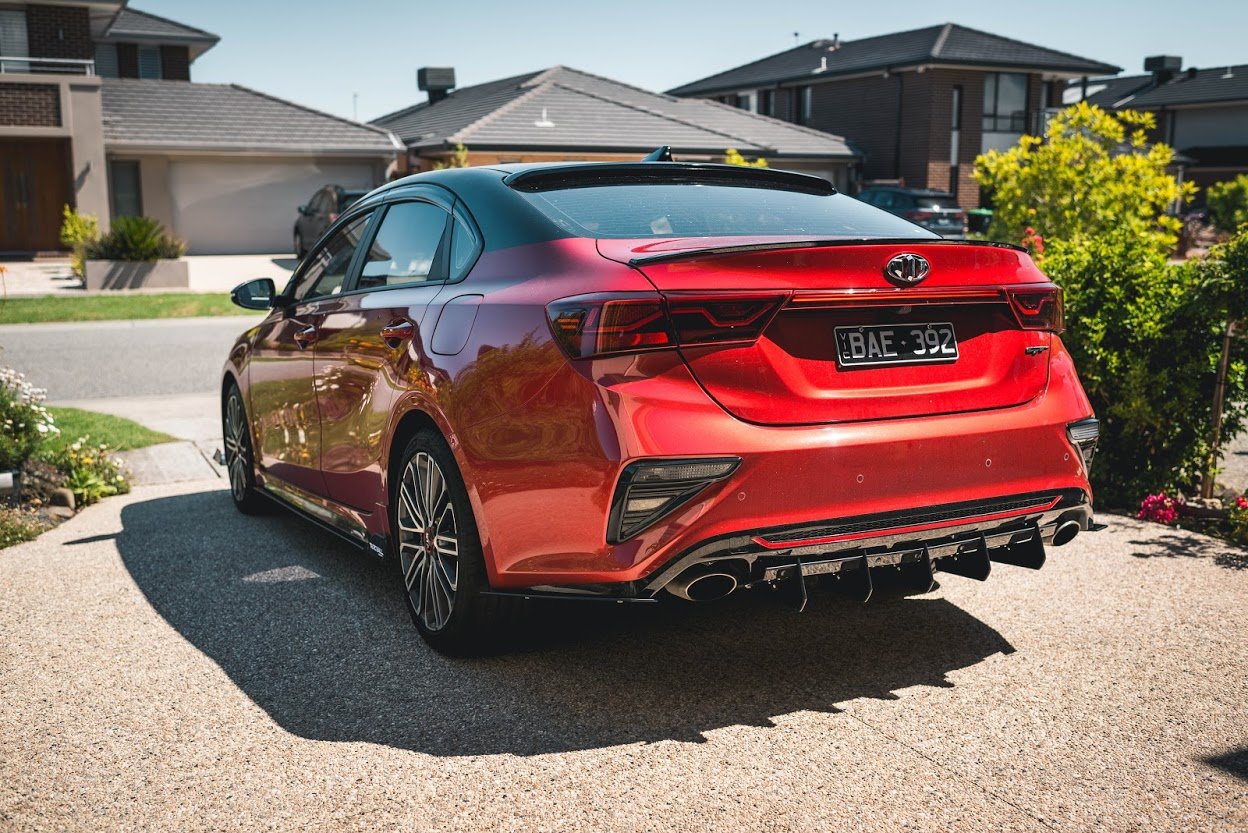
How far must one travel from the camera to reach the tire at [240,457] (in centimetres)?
671

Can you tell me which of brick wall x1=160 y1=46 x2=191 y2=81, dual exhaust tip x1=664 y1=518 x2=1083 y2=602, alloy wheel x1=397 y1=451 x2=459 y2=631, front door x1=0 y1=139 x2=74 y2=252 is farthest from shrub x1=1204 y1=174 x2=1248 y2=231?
dual exhaust tip x1=664 y1=518 x2=1083 y2=602

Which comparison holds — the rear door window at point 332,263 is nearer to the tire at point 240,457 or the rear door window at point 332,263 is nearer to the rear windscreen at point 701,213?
the tire at point 240,457

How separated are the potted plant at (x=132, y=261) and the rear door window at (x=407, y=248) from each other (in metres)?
22.2

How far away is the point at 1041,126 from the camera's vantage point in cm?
4728

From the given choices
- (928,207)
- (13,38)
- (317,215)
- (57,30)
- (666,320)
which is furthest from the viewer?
(928,207)

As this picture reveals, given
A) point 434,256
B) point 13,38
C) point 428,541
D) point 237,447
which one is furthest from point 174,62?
point 428,541

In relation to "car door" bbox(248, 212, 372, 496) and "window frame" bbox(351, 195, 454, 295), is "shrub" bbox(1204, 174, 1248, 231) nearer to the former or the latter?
"car door" bbox(248, 212, 372, 496)

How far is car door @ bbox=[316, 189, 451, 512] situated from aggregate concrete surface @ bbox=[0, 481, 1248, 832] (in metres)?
0.61

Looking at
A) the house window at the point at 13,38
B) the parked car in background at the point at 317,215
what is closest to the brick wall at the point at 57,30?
the house window at the point at 13,38

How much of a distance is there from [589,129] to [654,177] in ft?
109

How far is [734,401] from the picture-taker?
11.7 feet

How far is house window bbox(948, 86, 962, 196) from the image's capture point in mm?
44688

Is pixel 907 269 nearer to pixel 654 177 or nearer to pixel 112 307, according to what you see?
pixel 654 177

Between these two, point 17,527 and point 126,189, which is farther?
point 126,189
